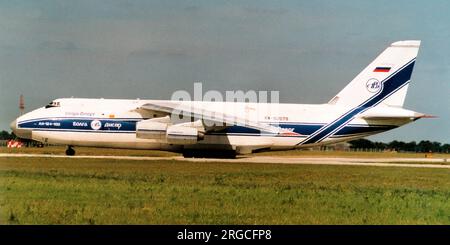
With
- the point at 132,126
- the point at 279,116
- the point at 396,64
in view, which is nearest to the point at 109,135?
the point at 132,126

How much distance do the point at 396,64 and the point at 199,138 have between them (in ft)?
36.2

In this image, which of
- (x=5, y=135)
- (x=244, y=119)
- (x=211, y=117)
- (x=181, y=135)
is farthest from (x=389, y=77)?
(x=5, y=135)

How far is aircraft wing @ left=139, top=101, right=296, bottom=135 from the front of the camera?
93.1 ft

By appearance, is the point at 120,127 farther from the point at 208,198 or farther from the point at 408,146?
the point at 408,146

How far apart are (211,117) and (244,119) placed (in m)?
2.10

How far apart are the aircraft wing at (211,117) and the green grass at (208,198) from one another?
30.7ft

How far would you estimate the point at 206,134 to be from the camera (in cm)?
2919

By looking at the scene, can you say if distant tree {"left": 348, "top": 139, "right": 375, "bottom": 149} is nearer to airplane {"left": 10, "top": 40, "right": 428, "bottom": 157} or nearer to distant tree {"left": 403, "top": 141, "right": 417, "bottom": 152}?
distant tree {"left": 403, "top": 141, "right": 417, "bottom": 152}

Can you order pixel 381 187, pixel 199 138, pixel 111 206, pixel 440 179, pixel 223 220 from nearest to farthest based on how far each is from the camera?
pixel 223 220 < pixel 111 206 < pixel 381 187 < pixel 440 179 < pixel 199 138

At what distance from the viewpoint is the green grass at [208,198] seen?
32.9ft

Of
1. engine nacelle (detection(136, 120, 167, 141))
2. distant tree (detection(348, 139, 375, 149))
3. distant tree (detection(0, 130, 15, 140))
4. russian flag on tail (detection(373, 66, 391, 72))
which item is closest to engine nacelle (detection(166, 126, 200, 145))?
engine nacelle (detection(136, 120, 167, 141))

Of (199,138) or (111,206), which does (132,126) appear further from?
(111,206)
